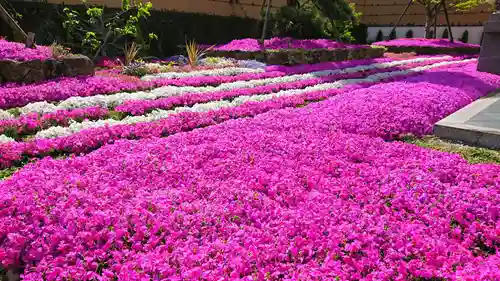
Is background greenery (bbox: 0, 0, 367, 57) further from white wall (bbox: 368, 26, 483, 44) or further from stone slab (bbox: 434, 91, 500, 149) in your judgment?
white wall (bbox: 368, 26, 483, 44)

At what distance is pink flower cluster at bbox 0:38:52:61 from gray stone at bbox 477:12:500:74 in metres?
15.4

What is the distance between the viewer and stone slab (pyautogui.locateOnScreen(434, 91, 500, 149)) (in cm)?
663

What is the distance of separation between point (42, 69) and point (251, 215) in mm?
9027

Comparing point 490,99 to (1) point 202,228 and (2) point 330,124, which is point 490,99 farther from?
(1) point 202,228

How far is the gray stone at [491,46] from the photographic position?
15086 millimetres

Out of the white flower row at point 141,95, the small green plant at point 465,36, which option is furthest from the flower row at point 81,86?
the small green plant at point 465,36

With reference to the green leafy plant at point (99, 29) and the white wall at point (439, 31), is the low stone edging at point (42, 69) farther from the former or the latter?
the white wall at point (439, 31)

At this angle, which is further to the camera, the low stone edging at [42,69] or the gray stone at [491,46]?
the gray stone at [491,46]

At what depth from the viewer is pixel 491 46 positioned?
15375 mm

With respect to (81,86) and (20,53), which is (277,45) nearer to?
(81,86)

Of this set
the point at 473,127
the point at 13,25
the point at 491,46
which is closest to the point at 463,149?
the point at 473,127

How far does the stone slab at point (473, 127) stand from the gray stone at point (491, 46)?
8.35m

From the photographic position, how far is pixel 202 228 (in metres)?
3.86

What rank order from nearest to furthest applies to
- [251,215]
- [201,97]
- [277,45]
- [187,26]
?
[251,215] → [201,97] → [277,45] → [187,26]
